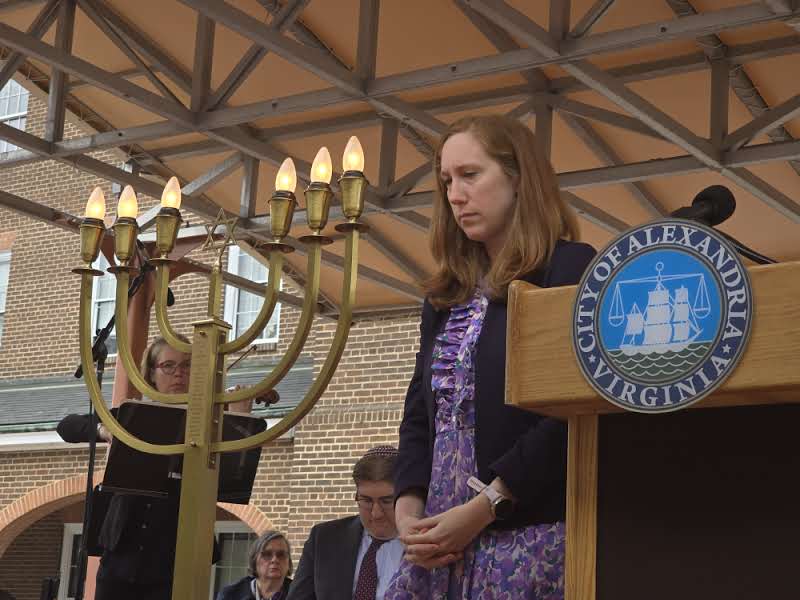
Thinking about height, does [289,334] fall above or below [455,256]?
above

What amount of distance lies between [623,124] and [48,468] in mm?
11183

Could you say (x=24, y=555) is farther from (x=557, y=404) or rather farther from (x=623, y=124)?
(x=557, y=404)

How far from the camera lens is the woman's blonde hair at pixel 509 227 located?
2.06 m

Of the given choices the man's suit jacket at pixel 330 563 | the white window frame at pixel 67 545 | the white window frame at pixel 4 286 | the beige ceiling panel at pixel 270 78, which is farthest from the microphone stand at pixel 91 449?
the white window frame at pixel 4 286

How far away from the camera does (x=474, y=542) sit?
6.34 feet

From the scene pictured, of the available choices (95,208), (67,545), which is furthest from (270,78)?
(67,545)

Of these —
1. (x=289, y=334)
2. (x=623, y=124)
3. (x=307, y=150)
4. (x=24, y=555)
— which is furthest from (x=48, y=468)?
(x=623, y=124)

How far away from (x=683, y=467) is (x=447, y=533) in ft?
1.68

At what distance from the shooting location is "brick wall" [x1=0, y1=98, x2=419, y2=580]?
1377cm

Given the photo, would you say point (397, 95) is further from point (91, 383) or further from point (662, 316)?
point (662, 316)

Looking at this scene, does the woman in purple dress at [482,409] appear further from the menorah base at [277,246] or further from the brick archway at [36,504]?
the brick archway at [36,504]

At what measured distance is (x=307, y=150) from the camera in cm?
887

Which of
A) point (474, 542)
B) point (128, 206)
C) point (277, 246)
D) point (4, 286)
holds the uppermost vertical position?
point (4, 286)

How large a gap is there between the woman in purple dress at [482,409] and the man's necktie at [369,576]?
7.08 ft
